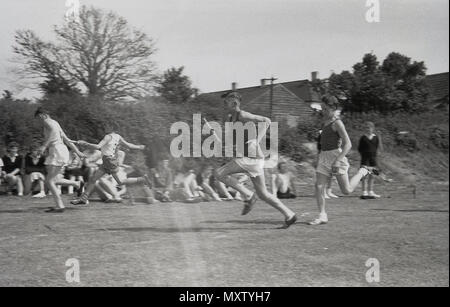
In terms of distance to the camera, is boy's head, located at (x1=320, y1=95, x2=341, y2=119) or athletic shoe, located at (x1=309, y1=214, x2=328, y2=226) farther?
athletic shoe, located at (x1=309, y1=214, x2=328, y2=226)

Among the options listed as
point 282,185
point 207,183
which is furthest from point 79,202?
point 282,185

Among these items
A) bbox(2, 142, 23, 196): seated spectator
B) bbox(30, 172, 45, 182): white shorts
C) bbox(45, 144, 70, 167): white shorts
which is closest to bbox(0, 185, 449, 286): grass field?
bbox(45, 144, 70, 167): white shorts

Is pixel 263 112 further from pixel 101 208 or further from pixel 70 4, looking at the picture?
pixel 70 4

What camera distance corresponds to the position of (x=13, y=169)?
13.0 meters

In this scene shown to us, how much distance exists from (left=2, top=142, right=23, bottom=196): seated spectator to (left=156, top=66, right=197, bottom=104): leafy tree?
5511 millimetres

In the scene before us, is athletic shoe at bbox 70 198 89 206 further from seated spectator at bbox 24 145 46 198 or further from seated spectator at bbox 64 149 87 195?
seated spectator at bbox 24 145 46 198

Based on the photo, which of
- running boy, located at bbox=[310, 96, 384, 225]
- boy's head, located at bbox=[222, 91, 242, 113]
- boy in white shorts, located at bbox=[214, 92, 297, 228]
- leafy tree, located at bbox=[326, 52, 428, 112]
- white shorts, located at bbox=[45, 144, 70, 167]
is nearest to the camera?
boy in white shorts, located at bbox=[214, 92, 297, 228]

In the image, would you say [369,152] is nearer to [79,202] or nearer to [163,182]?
[163,182]

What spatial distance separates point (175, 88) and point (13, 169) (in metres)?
6.99

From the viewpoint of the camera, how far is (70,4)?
7.09 m

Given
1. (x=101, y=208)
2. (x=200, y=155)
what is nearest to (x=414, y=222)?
(x=101, y=208)

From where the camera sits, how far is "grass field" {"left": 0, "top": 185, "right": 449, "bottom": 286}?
15.2 ft

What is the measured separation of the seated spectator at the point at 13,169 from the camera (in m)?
12.8

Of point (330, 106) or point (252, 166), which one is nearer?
point (252, 166)
